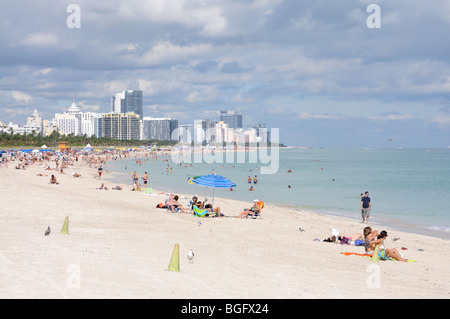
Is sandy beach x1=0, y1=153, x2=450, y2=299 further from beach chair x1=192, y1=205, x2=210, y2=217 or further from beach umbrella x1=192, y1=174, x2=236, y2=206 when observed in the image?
beach umbrella x1=192, y1=174, x2=236, y2=206

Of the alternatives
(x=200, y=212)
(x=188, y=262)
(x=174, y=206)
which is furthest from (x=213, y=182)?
(x=188, y=262)

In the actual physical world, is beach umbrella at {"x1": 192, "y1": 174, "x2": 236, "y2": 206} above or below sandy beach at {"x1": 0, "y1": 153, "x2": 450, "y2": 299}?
above

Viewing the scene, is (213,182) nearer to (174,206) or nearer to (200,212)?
(200,212)

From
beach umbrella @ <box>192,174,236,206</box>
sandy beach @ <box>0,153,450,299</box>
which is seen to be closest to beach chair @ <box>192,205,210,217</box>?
beach umbrella @ <box>192,174,236,206</box>

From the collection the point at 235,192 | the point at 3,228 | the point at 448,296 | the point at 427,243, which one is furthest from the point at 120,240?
the point at 235,192

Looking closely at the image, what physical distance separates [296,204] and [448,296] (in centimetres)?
2292

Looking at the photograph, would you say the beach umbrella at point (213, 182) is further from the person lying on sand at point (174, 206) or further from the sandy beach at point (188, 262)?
the sandy beach at point (188, 262)

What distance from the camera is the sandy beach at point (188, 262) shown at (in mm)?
7023

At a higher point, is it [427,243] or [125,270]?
[125,270]

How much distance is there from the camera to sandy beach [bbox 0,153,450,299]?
7.02m

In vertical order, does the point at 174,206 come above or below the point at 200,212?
above

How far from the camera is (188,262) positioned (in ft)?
30.6
